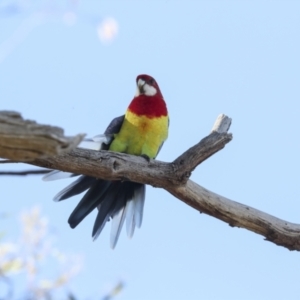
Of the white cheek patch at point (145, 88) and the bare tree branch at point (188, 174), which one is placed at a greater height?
the white cheek patch at point (145, 88)

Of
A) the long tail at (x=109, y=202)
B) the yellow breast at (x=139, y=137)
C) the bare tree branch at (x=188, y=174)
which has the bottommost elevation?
the long tail at (x=109, y=202)

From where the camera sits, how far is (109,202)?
357 centimetres

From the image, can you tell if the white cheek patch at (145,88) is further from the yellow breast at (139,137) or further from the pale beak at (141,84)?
the yellow breast at (139,137)

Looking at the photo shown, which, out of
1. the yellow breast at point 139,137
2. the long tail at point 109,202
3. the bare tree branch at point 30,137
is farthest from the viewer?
the yellow breast at point 139,137

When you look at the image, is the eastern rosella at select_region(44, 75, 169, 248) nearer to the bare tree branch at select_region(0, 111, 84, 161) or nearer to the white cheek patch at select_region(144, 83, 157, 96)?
the white cheek patch at select_region(144, 83, 157, 96)

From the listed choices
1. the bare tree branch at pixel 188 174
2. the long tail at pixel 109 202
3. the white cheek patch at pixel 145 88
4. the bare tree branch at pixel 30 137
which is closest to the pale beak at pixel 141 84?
the white cheek patch at pixel 145 88

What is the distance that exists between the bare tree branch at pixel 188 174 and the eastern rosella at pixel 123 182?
384 mm

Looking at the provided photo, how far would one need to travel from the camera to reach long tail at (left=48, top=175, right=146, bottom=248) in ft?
11.2

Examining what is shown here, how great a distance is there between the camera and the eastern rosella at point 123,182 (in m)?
3.44

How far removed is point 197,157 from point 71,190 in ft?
3.02

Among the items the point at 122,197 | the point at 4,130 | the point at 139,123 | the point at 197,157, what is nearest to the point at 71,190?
the point at 122,197

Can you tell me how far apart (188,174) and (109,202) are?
865mm

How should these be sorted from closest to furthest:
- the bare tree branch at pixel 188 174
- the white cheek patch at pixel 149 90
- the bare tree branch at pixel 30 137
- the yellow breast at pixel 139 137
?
the bare tree branch at pixel 30 137 → the bare tree branch at pixel 188 174 → the yellow breast at pixel 139 137 → the white cheek patch at pixel 149 90

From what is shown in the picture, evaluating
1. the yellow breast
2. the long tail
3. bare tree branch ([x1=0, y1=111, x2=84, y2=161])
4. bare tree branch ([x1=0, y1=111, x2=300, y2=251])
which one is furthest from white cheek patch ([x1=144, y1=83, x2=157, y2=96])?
bare tree branch ([x1=0, y1=111, x2=84, y2=161])
